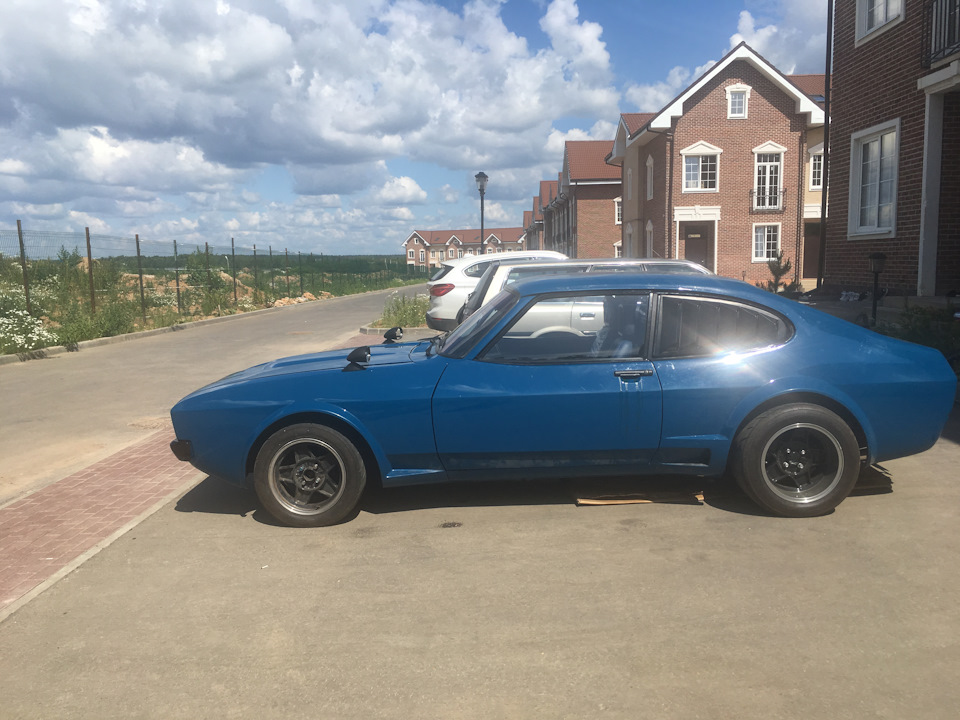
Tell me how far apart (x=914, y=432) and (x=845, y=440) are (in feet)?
1.64

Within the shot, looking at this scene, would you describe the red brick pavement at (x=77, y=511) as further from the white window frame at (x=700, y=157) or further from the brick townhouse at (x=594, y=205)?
the brick townhouse at (x=594, y=205)

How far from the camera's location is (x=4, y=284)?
18000 millimetres

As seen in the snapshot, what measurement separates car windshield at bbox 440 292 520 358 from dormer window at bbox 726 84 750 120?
3061 cm

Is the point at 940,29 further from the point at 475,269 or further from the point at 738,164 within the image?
the point at 738,164

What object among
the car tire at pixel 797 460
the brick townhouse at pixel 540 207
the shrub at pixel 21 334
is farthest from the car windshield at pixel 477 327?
the brick townhouse at pixel 540 207

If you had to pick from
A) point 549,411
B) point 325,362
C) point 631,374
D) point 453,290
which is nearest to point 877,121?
point 453,290

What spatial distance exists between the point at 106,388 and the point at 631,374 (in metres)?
8.63

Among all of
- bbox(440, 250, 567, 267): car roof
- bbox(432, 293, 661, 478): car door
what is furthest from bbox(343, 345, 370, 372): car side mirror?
bbox(440, 250, 567, 267): car roof

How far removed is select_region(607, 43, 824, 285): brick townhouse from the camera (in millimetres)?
32688

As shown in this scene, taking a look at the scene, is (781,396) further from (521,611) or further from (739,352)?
(521,611)

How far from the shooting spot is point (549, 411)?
4.80 metres

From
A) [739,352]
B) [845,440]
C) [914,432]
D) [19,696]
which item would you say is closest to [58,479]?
[19,696]

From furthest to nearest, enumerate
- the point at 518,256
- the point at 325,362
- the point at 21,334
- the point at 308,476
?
the point at 21,334, the point at 518,256, the point at 325,362, the point at 308,476

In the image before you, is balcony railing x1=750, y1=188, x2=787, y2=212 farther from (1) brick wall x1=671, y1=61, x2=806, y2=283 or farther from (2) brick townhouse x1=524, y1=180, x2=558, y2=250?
(2) brick townhouse x1=524, y1=180, x2=558, y2=250
